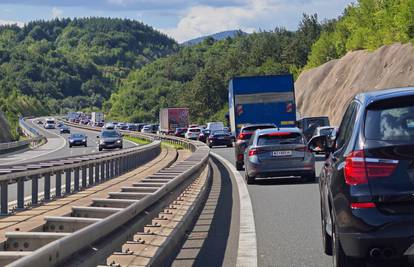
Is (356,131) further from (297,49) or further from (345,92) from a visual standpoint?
(297,49)

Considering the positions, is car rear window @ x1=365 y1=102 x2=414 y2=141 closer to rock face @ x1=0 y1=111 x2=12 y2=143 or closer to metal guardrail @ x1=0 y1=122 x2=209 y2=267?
metal guardrail @ x1=0 y1=122 x2=209 y2=267

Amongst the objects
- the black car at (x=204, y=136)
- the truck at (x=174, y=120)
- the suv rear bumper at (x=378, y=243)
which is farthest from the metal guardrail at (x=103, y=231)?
the truck at (x=174, y=120)

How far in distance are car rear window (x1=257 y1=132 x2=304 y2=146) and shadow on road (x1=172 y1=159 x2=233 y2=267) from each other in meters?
3.32

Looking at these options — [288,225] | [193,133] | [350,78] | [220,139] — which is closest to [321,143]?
[288,225]

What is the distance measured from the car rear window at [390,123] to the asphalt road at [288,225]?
8.15 ft

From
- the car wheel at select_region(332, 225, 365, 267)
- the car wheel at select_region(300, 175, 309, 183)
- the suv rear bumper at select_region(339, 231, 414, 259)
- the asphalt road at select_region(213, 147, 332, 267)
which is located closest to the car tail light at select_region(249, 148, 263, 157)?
the asphalt road at select_region(213, 147, 332, 267)

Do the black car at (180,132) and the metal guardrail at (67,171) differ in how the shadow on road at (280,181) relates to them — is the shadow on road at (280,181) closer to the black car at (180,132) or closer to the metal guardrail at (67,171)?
the metal guardrail at (67,171)

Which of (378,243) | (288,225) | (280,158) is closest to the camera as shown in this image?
(378,243)

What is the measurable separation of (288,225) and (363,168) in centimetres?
594

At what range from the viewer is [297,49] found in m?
138

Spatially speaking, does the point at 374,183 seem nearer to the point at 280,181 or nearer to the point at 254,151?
the point at 254,151

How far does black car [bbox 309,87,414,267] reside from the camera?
→ 6770 millimetres

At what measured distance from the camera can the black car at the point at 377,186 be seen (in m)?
6.77

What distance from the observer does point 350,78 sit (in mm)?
79188
